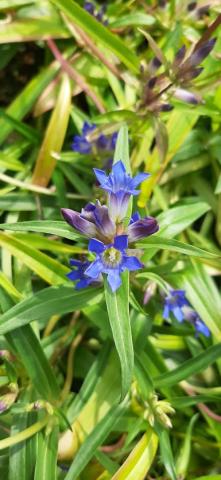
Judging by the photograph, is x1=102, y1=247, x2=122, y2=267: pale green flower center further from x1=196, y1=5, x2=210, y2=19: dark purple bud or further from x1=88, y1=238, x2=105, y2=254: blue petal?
x1=196, y1=5, x2=210, y2=19: dark purple bud

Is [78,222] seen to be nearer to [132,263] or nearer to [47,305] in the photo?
[132,263]

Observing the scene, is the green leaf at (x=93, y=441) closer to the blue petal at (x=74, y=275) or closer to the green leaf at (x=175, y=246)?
the blue petal at (x=74, y=275)

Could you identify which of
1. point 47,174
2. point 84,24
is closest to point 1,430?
point 47,174

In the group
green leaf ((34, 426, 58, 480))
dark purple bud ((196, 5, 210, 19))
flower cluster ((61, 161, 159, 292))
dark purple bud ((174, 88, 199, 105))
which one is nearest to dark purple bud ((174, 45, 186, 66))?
dark purple bud ((174, 88, 199, 105))

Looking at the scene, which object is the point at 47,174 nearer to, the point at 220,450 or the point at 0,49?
the point at 0,49

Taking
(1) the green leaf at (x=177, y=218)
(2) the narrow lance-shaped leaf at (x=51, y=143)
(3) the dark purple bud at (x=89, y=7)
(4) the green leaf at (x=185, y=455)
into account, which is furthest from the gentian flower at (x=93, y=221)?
(3) the dark purple bud at (x=89, y=7)

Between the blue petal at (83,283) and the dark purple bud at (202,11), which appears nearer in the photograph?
the blue petal at (83,283)

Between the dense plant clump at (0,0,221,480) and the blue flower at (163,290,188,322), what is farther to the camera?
the blue flower at (163,290,188,322)
